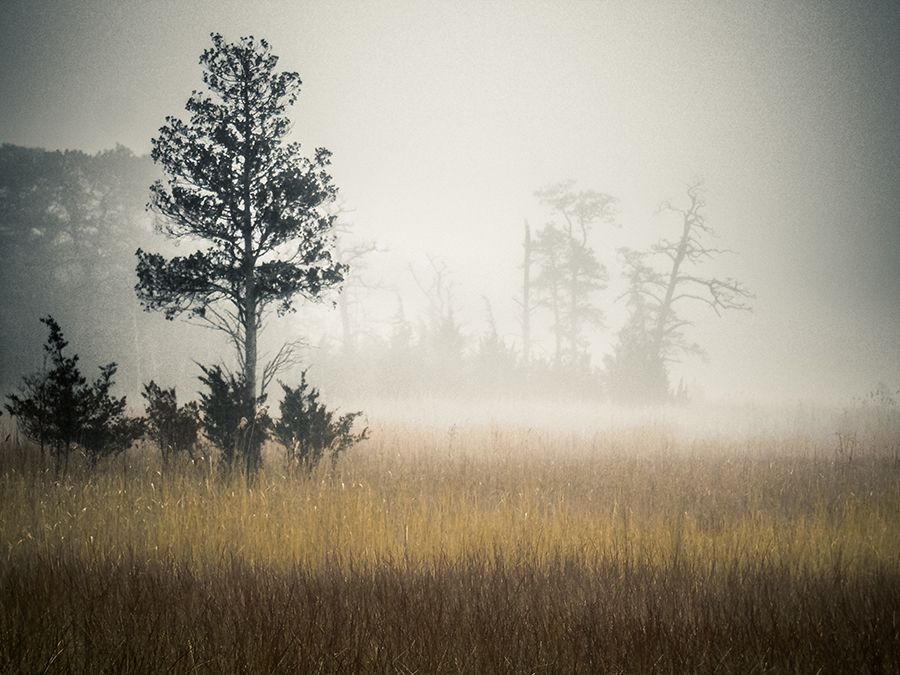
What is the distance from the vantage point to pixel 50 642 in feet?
7.74

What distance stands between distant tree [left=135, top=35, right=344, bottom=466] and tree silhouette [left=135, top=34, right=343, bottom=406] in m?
0.02

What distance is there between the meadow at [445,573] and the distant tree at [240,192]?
3.15m

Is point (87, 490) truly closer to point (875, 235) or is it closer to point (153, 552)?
point (153, 552)

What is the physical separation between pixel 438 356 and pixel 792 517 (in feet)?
77.6

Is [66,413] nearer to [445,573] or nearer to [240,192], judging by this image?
[240,192]

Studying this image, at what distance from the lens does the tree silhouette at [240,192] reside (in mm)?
8344

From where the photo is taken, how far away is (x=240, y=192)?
8453mm

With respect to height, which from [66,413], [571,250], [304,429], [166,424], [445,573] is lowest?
[445,573]

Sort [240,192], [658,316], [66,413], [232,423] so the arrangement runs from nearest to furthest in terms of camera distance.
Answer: [66,413] < [232,423] < [240,192] < [658,316]

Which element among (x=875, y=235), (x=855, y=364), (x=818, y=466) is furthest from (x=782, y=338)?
(x=818, y=466)

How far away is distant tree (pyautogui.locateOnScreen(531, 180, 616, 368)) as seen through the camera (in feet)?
105

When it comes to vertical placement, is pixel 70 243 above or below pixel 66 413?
above

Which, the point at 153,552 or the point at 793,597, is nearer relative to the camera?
the point at 793,597

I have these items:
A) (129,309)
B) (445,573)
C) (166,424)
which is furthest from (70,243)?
(445,573)
